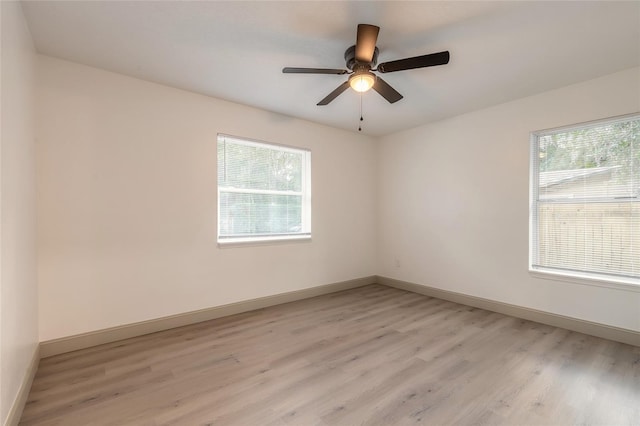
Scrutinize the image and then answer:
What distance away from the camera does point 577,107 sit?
9.66ft

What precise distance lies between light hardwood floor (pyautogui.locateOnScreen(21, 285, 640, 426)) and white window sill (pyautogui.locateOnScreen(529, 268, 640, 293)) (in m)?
0.53

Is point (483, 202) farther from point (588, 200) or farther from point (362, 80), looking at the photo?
point (362, 80)

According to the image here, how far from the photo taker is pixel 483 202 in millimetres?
3682

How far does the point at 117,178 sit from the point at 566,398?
405 centimetres

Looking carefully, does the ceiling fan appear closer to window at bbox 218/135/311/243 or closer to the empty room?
the empty room

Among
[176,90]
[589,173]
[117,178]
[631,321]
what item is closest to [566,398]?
[631,321]

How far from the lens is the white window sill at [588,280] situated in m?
2.65

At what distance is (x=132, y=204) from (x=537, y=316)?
15.0ft

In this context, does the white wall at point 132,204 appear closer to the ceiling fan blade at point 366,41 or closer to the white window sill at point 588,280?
the ceiling fan blade at point 366,41

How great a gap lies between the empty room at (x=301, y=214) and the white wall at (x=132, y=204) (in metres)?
0.02

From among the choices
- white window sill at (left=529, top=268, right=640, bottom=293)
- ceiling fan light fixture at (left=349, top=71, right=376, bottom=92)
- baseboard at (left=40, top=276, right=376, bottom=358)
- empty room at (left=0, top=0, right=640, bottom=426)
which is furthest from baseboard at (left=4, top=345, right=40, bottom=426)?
white window sill at (left=529, top=268, right=640, bottom=293)

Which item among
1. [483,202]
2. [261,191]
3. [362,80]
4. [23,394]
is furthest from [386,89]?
[23,394]

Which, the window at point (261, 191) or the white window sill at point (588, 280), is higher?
the window at point (261, 191)

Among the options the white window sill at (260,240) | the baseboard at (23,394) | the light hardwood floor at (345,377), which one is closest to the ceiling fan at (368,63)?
the white window sill at (260,240)
